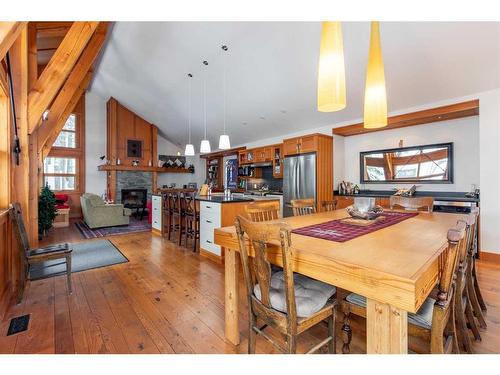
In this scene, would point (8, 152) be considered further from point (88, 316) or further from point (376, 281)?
point (376, 281)

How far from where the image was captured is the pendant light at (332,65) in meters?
1.30

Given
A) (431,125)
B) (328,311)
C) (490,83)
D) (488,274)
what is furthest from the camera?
(431,125)

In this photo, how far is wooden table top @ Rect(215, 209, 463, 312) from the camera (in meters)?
0.94

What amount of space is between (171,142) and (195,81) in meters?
4.96

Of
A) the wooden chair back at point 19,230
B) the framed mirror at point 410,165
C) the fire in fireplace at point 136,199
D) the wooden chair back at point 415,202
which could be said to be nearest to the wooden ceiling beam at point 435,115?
the framed mirror at point 410,165

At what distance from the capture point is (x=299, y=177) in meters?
5.33

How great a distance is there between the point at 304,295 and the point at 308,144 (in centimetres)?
411

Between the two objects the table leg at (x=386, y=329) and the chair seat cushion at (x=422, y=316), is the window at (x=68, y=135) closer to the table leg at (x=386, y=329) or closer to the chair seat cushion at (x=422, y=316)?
the chair seat cushion at (x=422, y=316)

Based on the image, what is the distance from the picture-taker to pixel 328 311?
1.43m

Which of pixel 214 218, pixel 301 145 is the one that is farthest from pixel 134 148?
pixel 214 218

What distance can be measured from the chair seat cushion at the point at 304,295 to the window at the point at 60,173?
29.1 feet

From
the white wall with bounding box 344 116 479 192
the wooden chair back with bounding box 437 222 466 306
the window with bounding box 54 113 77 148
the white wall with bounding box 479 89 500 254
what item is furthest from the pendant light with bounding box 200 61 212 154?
the window with bounding box 54 113 77 148

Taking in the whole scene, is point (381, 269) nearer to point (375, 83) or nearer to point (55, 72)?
point (375, 83)
